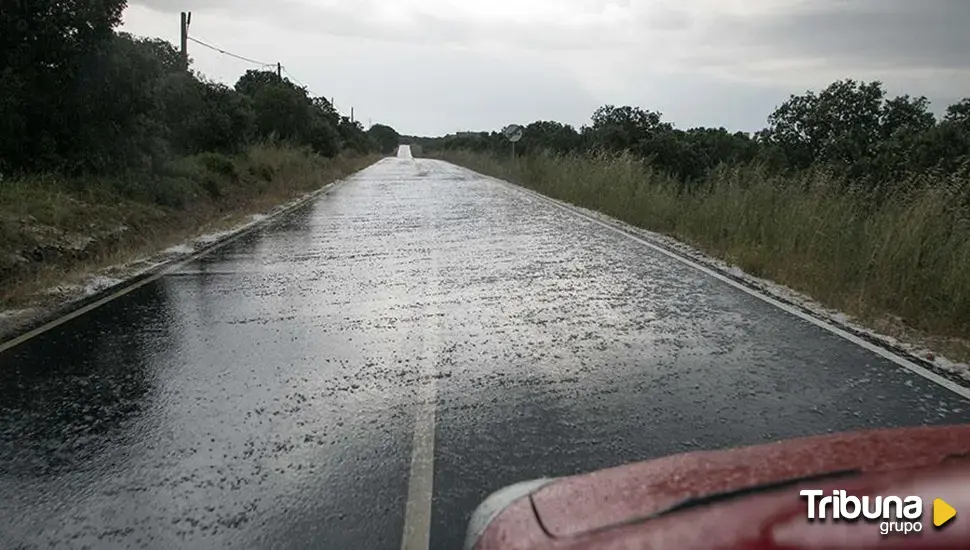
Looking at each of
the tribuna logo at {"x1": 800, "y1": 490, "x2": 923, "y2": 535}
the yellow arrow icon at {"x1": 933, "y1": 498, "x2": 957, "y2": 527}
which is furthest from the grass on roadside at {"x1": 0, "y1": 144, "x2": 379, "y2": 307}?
the yellow arrow icon at {"x1": 933, "y1": 498, "x2": 957, "y2": 527}

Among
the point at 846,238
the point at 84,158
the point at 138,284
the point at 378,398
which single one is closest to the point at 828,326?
the point at 846,238

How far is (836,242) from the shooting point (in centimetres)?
1071

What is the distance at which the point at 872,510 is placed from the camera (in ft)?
5.66

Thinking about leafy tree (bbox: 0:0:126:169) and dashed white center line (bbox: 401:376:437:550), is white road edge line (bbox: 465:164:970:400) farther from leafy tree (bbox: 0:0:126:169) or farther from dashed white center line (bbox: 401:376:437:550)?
leafy tree (bbox: 0:0:126:169)

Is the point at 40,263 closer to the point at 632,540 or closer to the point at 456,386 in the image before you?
the point at 456,386

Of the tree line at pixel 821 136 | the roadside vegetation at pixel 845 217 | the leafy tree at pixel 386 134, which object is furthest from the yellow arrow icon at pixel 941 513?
the leafy tree at pixel 386 134

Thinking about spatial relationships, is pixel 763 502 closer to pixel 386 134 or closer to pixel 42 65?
pixel 42 65

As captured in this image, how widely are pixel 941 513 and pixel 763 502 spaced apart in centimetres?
36

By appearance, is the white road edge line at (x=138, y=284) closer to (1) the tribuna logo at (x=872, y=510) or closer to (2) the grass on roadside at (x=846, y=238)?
(1) the tribuna logo at (x=872, y=510)

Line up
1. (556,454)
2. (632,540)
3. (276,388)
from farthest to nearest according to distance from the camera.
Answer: (276,388), (556,454), (632,540)

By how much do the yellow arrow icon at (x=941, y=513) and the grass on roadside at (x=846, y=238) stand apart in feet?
18.3

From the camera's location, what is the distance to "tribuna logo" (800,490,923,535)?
5.45 feet

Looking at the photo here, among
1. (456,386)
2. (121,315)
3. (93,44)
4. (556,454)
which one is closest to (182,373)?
(456,386)

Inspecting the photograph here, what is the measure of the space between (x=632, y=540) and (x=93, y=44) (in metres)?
18.3
